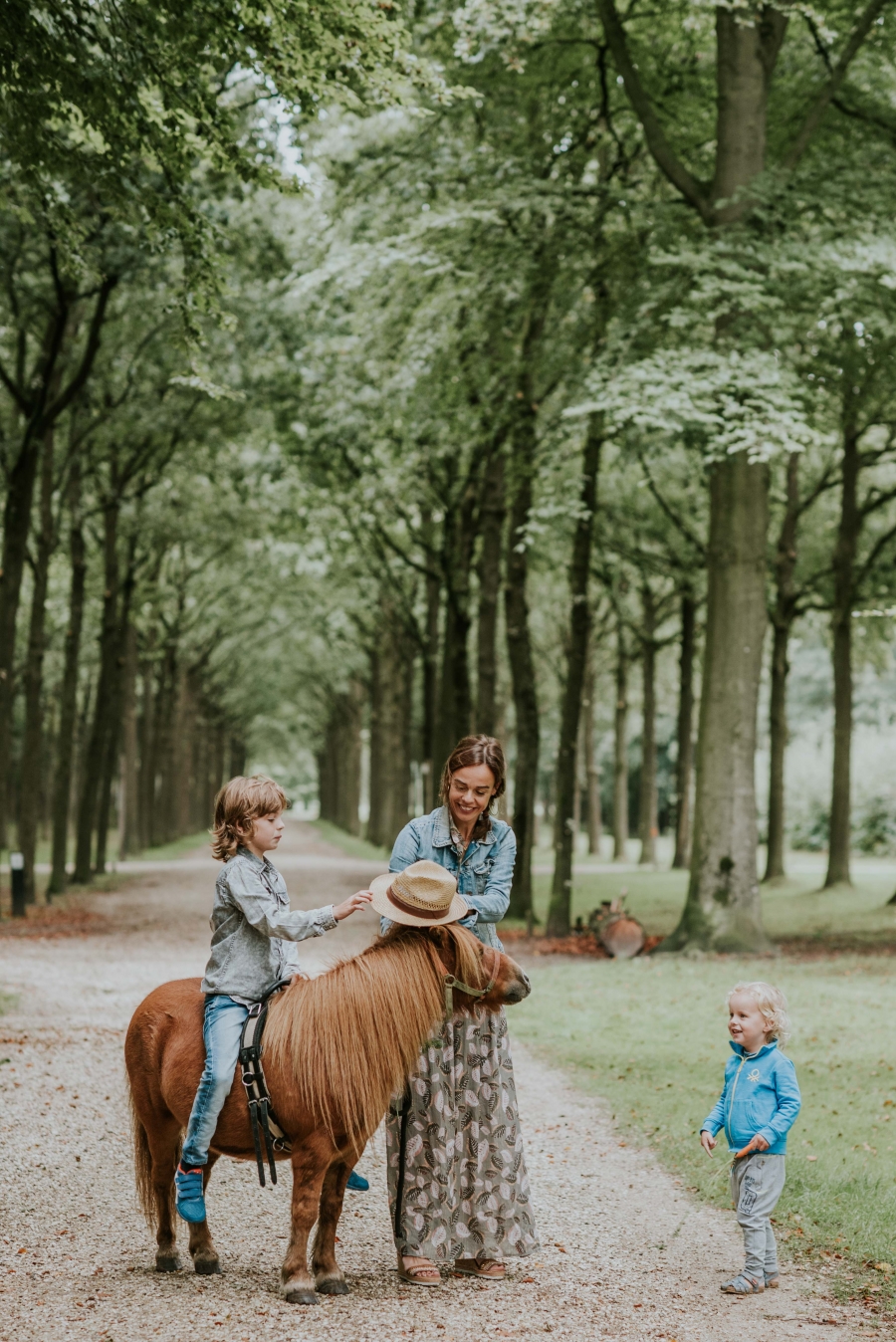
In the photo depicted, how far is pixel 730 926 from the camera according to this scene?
15.2 m

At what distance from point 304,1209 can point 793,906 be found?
62.7ft

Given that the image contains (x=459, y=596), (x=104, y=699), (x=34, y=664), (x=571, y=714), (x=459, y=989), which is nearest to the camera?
(x=459, y=989)

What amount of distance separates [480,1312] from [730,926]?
11068mm

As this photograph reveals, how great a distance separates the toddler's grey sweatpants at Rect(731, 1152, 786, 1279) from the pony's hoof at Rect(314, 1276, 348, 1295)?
1509 mm

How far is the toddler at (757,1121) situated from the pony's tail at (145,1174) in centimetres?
209

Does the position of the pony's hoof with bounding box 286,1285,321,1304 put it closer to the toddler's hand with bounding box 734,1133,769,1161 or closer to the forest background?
the toddler's hand with bounding box 734,1133,769,1161

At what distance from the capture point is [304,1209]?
4602 millimetres

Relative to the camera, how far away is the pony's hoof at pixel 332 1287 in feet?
15.5

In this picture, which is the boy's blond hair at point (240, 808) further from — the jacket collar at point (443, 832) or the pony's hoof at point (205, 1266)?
the pony's hoof at point (205, 1266)

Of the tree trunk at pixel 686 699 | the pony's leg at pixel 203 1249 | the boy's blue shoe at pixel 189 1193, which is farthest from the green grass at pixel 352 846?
the boy's blue shoe at pixel 189 1193

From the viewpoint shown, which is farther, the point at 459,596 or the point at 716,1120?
the point at 459,596

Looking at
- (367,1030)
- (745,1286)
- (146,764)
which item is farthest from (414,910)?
(146,764)

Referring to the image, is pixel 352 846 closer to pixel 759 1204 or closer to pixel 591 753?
pixel 591 753

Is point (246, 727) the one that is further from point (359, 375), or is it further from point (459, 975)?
point (459, 975)
